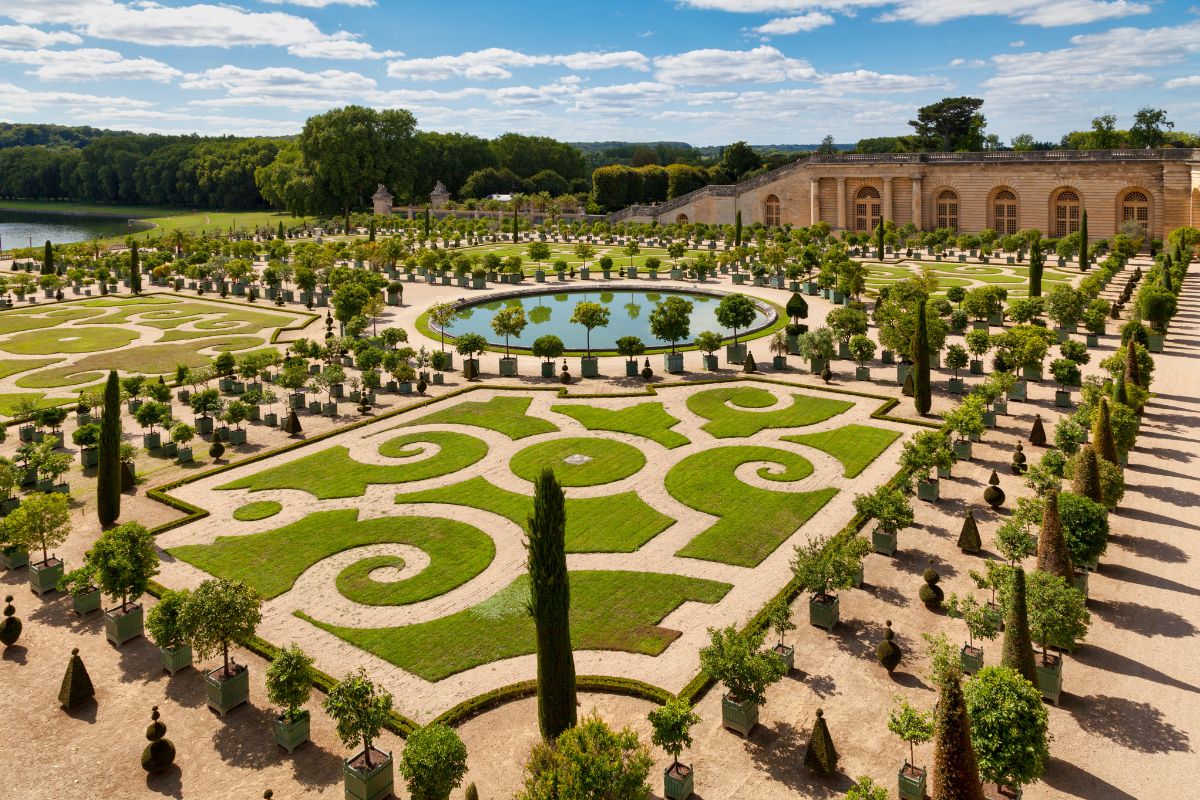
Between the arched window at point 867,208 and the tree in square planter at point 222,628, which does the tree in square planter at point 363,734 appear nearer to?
the tree in square planter at point 222,628

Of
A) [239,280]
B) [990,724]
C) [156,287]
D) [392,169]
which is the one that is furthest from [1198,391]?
[392,169]

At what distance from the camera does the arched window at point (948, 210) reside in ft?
335

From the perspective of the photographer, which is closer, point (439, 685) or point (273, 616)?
point (439, 685)

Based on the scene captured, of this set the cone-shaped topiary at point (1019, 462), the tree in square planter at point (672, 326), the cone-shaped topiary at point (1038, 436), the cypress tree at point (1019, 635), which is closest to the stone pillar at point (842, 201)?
the tree in square planter at point (672, 326)

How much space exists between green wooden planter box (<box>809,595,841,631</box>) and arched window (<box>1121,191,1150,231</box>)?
8556cm

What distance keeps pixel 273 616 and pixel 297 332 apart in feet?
134

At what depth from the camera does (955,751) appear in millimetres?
13766

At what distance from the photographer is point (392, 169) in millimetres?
133625

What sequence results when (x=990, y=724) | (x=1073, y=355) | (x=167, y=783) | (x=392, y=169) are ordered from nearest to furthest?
(x=990, y=724)
(x=167, y=783)
(x=1073, y=355)
(x=392, y=169)

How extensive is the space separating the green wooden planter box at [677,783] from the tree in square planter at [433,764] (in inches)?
150

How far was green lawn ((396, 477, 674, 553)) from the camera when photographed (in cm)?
2681

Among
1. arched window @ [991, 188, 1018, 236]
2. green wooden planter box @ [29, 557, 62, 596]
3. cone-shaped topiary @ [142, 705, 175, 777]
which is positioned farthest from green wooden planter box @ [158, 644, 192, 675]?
arched window @ [991, 188, 1018, 236]

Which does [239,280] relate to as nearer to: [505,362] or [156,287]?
[156,287]

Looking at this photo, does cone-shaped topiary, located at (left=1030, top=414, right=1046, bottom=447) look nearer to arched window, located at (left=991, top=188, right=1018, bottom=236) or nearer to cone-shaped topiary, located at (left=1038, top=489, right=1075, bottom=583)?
cone-shaped topiary, located at (left=1038, top=489, right=1075, bottom=583)
